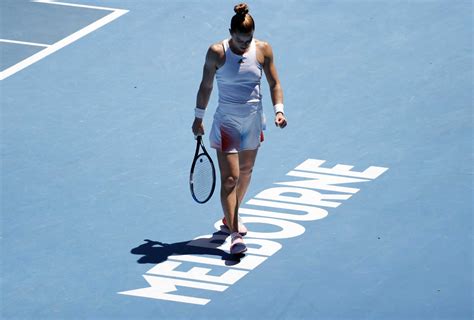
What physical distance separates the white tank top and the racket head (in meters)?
0.62

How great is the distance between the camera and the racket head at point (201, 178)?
1276cm

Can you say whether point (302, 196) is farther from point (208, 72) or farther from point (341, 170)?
point (208, 72)

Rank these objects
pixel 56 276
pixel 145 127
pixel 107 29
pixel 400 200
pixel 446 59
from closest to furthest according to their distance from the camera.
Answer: pixel 56 276 → pixel 400 200 → pixel 145 127 → pixel 446 59 → pixel 107 29

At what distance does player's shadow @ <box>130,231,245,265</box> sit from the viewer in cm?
1259

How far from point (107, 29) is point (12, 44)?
1199mm

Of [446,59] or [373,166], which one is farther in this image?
[446,59]

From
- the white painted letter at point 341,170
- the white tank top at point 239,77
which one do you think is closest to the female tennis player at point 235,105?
the white tank top at point 239,77

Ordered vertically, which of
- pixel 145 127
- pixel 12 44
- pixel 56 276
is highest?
pixel 12 44

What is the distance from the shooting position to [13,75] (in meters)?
16.7

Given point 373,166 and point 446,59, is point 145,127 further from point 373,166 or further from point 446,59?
point 446,59

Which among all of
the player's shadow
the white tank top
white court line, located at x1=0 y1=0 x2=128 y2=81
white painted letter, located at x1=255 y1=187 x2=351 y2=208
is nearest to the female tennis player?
the white tank top

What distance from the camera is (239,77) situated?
12359 millimetres

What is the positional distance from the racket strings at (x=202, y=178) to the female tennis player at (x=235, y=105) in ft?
0.79

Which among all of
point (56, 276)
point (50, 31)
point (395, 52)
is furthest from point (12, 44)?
point (56, 276)
